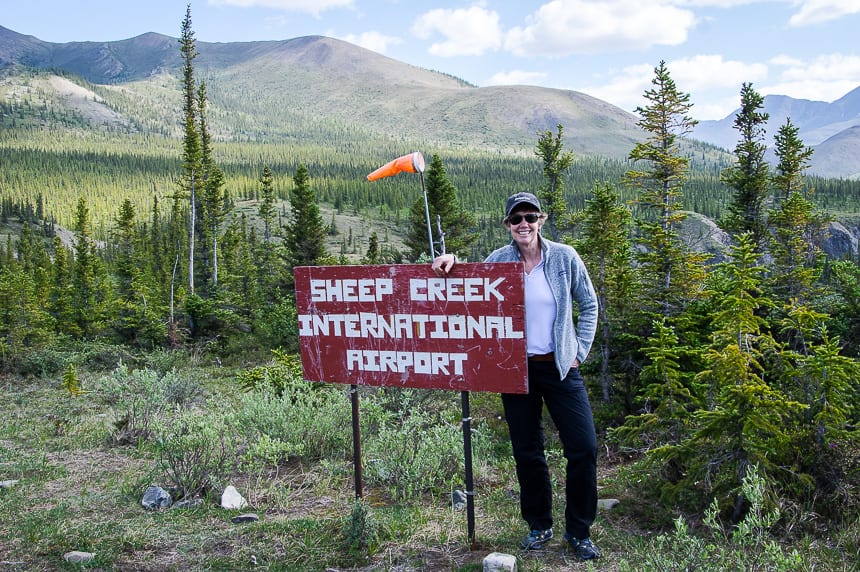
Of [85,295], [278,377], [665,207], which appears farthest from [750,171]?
[85,295]

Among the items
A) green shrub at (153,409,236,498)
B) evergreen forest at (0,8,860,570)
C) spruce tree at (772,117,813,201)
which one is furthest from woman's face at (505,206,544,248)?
spruce tree at (772,117,813,201)

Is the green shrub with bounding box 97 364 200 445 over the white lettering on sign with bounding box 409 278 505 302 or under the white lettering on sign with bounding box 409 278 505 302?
under

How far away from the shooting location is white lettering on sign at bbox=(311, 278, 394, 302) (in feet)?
13.3

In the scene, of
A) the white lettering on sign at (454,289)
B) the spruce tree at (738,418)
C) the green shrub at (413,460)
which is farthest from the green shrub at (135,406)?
the spruce tree at (738,418)

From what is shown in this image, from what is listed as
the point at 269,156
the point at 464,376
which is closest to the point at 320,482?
the point at 464,376

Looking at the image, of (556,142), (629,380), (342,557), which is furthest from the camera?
(556,142)

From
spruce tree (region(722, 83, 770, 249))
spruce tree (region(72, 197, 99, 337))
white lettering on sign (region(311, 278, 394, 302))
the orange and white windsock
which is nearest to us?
the orange and white windsock

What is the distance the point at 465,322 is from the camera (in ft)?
12.6

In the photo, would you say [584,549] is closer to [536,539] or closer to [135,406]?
[536,539]

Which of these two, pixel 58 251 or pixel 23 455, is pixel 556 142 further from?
pixel 58 251

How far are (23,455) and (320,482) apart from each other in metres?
3.58

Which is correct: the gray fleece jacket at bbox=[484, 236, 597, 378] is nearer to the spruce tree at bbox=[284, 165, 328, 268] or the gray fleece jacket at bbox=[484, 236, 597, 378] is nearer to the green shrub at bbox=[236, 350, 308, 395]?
the green shrub at bbox=[236, 350, 308, 395]

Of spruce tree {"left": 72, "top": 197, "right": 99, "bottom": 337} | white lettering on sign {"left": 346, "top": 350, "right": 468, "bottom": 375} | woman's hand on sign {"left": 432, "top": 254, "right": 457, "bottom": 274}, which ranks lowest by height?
spruce tree {"left": 72, "top": 197, "right": 99, "bottom": 337}

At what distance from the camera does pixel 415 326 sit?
3977 mm
